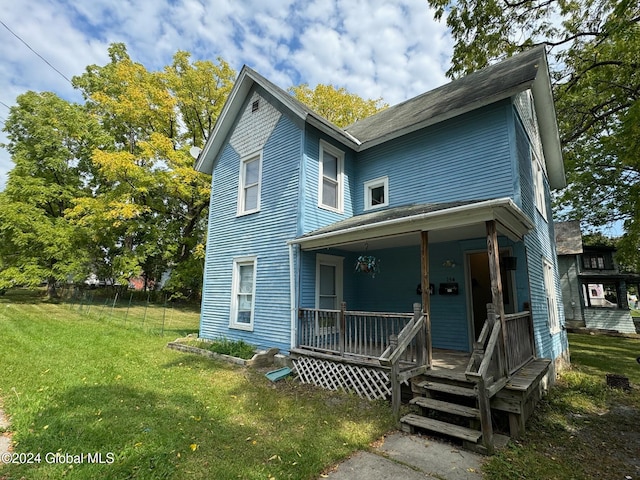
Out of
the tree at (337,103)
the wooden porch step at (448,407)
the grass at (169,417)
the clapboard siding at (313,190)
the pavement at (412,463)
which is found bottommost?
the pavement at (412,463)

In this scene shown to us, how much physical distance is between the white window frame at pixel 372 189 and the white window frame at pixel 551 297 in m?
4.64

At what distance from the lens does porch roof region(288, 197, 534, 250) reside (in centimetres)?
518

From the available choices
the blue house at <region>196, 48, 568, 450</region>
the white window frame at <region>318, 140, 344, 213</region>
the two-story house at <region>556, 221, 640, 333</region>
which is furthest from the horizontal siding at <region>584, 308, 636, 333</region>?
the white window frame at <region>318, 140, 344, 213</region>

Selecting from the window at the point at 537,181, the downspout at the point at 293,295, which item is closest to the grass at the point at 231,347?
the downspout at the point at 293,295

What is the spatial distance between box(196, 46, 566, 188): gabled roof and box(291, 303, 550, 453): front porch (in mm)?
5018

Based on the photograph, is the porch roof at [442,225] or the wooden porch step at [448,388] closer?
the wooden porch step at [448,388]

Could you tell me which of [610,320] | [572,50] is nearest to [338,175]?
[572,50]

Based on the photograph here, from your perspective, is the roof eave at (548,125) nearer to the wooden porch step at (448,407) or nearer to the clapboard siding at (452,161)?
the clapboard siding at (452,161)

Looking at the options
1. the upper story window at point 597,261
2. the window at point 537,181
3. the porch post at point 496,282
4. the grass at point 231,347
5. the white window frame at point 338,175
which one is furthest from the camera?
the upper story window at point 597,261

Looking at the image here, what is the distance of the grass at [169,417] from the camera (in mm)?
3504

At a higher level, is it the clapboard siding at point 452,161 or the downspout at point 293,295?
the clapboard siding at point 452,161

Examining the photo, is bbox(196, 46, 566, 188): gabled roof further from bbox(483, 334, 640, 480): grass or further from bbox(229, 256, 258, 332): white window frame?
bbox(483, 334, 640, 480): grass

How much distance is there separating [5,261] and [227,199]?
18039 millimetres

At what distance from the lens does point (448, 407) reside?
4.65 meters
